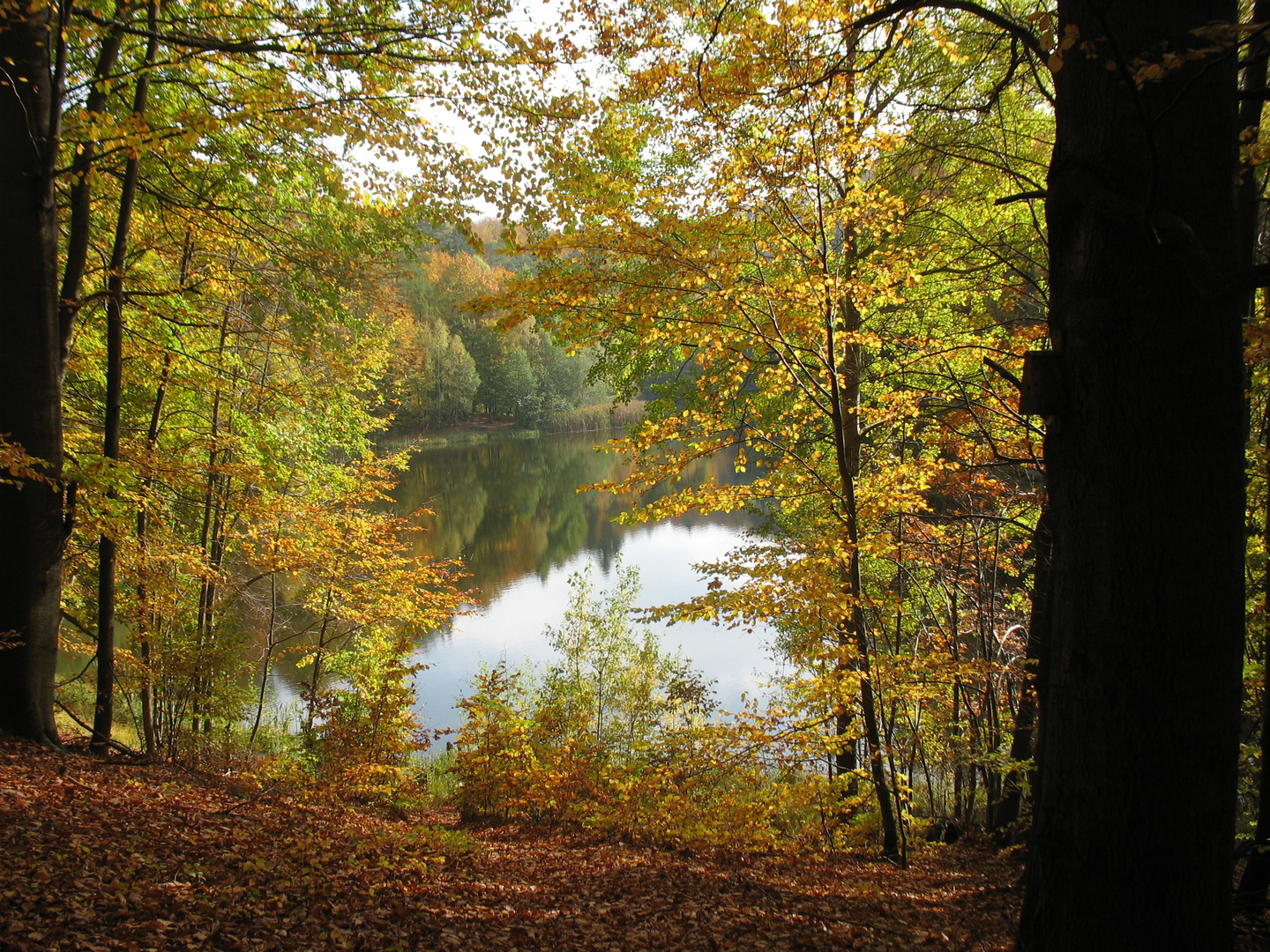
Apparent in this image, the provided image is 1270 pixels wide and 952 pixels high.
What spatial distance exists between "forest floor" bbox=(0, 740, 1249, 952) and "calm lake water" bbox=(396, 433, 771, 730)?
2.40m

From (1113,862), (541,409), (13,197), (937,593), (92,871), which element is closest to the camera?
(1113,862)

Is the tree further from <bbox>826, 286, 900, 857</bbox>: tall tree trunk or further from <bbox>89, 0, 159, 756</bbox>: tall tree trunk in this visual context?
<bbox>826, 286, 900, 857</bbox>: tall tree trunk

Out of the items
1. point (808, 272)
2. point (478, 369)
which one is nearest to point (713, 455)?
point (808, 272)

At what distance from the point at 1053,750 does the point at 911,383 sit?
6.83 meters

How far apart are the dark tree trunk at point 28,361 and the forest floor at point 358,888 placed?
22.8 inches

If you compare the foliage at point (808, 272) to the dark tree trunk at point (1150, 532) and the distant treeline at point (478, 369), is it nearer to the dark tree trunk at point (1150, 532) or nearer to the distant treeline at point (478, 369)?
the dark tree trunk at point (1150, 532)

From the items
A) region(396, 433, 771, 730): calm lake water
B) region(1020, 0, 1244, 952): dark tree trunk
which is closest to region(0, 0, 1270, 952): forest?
region(1020, 0, 1244, 952): dark tree trunk

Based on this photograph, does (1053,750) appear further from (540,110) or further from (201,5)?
(201,5)

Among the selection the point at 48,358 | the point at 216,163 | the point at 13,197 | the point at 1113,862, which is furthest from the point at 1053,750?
the point at 216,163

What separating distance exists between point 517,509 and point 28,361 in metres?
27.0

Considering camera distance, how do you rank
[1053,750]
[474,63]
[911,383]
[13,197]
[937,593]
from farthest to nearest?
1. [937,593]
2. [911,383]
3. [474,63]
4. [13,197]
5. [1053,750]

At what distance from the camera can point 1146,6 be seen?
225cm

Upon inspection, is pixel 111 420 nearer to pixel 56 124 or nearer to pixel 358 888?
pixel 56 124

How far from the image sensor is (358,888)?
386 cm
